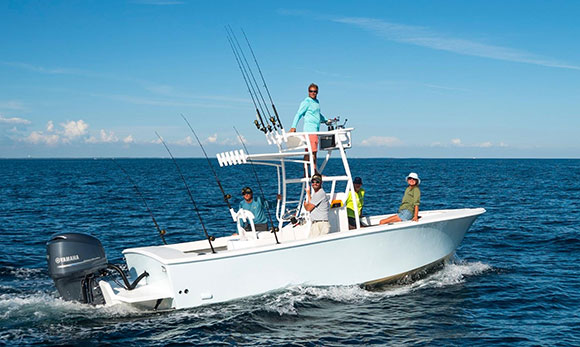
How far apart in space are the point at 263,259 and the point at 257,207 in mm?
1727

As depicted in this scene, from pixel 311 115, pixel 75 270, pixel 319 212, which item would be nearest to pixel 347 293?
pixel 319 212

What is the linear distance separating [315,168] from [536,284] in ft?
16.2

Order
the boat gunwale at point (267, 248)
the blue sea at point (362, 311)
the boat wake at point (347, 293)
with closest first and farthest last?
the blue sea at point (362, 311) < the boat gunwale at point (267, 248) < the boat wake at point (347, 293)

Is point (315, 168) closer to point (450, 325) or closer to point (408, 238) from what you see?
point (408, 238)

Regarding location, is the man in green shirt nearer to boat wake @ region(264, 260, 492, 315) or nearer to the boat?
Result: the boat

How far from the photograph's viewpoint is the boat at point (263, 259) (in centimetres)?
759

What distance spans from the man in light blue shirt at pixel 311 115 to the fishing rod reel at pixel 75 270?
144 inches

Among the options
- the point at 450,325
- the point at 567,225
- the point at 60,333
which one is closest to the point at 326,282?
the point at 450,325

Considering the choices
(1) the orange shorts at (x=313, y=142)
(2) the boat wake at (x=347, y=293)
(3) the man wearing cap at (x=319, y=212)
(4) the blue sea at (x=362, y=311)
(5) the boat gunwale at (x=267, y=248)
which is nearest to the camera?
(4) the blue sea at (x=362, y=311)

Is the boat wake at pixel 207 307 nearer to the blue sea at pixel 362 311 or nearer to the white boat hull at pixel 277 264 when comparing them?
the blue sea at pixel 362 311

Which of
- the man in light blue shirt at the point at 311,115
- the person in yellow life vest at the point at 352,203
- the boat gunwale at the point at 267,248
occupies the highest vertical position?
the man in light blue shirt at the point at 311,115

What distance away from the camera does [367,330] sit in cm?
745

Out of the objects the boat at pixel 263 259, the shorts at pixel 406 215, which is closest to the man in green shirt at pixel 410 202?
the shorts at pixel 406 215

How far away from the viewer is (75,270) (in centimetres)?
775
